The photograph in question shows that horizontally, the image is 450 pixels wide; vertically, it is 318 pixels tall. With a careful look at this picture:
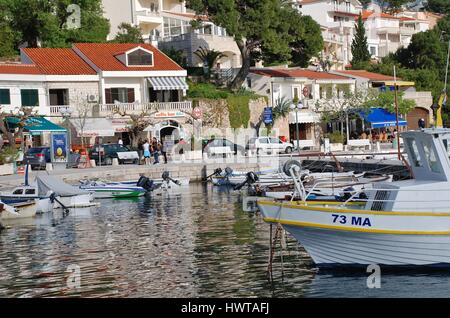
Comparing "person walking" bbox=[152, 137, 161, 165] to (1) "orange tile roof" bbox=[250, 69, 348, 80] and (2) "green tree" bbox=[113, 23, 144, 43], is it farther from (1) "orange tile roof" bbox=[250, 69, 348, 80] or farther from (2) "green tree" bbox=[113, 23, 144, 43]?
(2) "green tree" bbox=[113, 23, 144, 43]

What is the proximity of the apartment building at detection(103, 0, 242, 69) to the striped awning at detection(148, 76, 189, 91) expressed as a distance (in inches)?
366

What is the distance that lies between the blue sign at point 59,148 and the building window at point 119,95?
11.9 metres

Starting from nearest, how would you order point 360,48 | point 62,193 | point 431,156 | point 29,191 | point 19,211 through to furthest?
point 431,156
point 19,211
point 29,191
point 62,193
point 360,48

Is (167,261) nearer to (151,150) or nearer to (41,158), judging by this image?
(41,158)

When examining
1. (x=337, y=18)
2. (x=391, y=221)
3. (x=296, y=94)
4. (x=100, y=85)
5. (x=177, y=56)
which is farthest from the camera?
(x=337, y=18)

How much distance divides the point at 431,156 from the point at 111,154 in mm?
35330

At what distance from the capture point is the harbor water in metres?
20.5

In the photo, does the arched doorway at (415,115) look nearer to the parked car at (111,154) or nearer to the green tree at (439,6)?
the parked car at (111,154)

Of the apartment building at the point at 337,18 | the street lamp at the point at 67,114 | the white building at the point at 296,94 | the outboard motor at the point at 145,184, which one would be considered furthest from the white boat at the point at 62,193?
the apartment building at the point at 337,18

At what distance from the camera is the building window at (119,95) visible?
63188 mm

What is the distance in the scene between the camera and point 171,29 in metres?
83.9

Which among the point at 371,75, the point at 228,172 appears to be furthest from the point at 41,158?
the point at 371,75
